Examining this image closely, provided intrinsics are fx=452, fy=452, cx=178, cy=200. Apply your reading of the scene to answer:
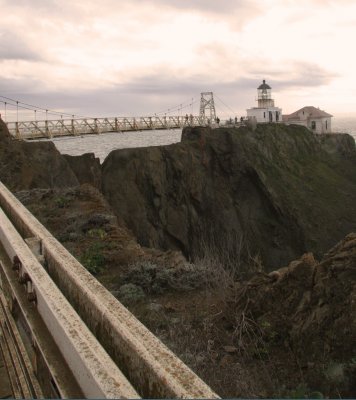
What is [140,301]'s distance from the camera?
257 inches

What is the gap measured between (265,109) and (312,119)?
24.8 feet

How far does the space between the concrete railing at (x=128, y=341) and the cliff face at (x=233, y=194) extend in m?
22.1

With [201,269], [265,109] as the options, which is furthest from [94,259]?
[265,109]

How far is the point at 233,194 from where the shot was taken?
126 feet

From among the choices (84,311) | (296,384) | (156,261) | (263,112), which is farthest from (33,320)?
(263,112)

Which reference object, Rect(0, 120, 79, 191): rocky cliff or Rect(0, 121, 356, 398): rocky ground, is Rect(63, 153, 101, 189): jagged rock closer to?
Rect(0, 121, 356, 398): rocky ground

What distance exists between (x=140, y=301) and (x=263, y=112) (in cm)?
6427

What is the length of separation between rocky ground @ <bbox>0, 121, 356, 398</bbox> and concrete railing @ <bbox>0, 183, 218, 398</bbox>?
1.46 metres

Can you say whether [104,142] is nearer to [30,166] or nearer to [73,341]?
[30,166]

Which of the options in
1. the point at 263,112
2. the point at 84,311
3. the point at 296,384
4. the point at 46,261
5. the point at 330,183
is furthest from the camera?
the point at 263,112

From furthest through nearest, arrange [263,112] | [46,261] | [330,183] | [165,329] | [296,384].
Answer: [263,112] < [330,183] < [165,329] < [46,261] < [296,384]

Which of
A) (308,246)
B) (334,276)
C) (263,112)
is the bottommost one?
(308,246)

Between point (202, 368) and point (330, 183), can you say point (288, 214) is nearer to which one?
point (330, 183)

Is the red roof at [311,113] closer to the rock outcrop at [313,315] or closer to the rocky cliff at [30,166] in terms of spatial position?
the rocky cliff at [30,166]
